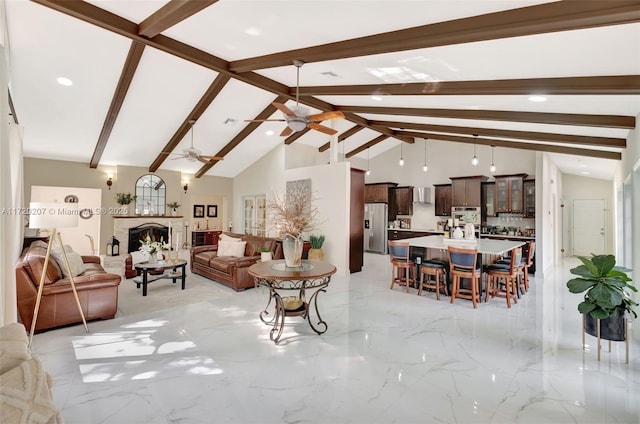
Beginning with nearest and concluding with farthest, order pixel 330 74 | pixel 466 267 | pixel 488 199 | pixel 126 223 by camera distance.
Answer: pixel 330 74
pixel 466 267
pixel 488 199
pixel 126 223

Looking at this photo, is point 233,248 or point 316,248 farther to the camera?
point 316,248

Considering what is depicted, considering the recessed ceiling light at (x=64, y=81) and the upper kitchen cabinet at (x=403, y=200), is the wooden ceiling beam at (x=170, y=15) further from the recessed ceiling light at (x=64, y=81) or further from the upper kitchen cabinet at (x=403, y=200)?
the upper kitchen cabinet at (x=403, y=200)

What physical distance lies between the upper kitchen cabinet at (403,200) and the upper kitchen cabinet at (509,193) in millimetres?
2716

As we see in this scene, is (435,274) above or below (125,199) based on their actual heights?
below

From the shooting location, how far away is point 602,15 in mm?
1905

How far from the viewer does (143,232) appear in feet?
31.2

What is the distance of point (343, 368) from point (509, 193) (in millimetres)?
7195

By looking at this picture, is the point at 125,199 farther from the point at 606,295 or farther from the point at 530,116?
the point at 606,295

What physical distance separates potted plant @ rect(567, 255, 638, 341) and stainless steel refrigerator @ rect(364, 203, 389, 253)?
7.25m

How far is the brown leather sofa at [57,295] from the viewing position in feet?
11.3

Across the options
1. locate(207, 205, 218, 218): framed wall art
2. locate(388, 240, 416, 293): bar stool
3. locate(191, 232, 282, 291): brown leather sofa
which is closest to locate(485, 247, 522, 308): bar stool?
locate(388, 240, 416, 293): bar stool

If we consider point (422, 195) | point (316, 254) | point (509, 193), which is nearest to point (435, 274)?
point (316, 254)

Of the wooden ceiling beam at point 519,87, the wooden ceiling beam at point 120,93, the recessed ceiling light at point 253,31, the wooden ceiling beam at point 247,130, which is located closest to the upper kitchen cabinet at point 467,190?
the wooden ceiling beam at point 519,87

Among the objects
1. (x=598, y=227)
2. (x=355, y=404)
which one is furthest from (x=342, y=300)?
(x=598, y=227)
